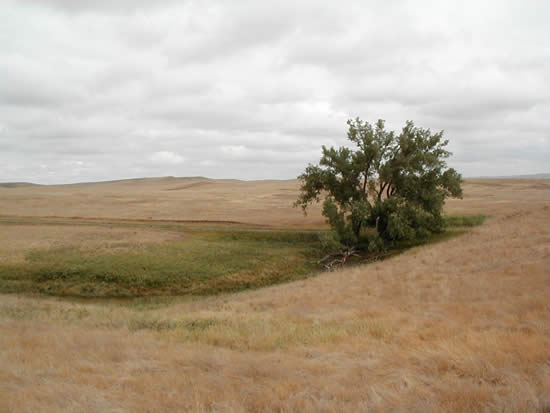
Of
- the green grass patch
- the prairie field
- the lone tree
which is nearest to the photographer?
the prairie field

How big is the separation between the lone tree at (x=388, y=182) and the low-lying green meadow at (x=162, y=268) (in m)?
2.60

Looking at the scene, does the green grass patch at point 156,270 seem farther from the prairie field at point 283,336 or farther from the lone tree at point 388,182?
the lone tree at point 388,182

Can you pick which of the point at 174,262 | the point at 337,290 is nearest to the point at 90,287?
the point at 174,262

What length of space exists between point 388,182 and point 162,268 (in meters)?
23.1

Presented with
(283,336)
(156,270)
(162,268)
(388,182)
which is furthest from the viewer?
(388,182)

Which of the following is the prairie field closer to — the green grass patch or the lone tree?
the green grass patch

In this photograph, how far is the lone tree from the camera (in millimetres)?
35656

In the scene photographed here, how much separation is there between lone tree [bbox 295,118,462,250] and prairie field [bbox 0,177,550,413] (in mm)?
6662

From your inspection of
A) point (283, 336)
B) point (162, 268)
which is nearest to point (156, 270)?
point (162, 268)

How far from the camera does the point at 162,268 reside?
28.3 metres

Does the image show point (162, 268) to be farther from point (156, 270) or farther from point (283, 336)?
point (283, 336)

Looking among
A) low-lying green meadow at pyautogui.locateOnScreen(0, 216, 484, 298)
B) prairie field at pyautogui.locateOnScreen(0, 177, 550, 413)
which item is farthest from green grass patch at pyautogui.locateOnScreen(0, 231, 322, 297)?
prairie field at pyautogui.locateOnScreen(0, 177, 550, 413)

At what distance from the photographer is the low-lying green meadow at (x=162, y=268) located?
84.7ft

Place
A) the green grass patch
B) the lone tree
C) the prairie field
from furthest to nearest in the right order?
1. the lone tree
2. the green grass patch
3. the prairie field
